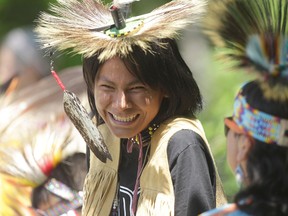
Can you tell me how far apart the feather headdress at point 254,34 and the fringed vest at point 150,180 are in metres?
0.66

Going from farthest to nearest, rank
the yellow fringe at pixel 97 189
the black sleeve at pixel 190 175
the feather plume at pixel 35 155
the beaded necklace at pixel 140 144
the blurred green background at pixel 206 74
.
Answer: the blurred green background at pixel 206 74 < the feather plume at pixel 35 155 < the yellow fringe at pixel 97 189 < the beaded necklace at pixel 140 144 < the black sleeve at pixel 190 175

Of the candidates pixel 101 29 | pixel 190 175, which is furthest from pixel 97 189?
pixel 101 29

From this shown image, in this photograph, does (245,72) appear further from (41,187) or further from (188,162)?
(41,187)

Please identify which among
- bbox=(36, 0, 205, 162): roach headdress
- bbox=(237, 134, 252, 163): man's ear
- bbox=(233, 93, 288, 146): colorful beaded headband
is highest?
bbox=(36, 0, 205, 162): roach headdress

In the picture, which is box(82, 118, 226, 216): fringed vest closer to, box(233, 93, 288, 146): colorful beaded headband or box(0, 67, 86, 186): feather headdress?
box(0, 67, 86, 186): feather headdress

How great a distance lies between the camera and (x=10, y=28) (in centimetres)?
591

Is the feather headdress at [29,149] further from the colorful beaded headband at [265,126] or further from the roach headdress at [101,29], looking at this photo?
the colorful beaded headband at [265,126]

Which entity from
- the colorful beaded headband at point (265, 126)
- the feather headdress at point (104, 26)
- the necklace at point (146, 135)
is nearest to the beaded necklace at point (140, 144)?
the necklace at point (146, 135)

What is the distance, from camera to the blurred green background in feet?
13.9

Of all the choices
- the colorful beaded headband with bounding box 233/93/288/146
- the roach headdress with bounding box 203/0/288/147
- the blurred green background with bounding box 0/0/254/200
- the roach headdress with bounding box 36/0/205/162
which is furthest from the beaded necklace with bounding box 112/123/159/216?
the colorful beaded headband with bounding box 233/93/288/146

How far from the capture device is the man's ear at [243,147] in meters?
2.14

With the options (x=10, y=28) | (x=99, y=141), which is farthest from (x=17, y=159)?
(x=10, y=28)

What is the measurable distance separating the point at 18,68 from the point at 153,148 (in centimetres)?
216

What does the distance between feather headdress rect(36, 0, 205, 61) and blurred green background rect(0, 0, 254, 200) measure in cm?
52
